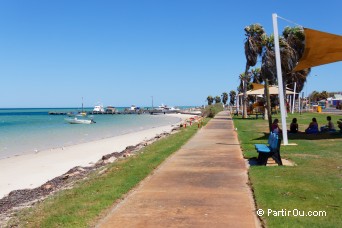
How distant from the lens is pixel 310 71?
2183 inches

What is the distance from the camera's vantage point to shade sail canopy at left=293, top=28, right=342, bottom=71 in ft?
48.9

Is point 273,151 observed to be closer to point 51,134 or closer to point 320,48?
point 320,48

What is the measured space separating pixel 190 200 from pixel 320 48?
11.8m

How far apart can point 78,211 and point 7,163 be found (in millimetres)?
13764

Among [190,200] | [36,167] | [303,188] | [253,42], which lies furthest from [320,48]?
[253,42]

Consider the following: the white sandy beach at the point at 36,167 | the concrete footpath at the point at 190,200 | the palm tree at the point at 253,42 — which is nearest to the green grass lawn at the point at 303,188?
the concrete footpath at the point at 190,200

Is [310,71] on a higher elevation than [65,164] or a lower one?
higher

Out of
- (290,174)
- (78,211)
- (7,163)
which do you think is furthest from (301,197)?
(7,163)

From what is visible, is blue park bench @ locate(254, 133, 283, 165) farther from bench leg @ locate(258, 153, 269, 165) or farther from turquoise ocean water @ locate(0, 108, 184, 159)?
turquoise ocean water @ locate(0, 108, 184, 159)

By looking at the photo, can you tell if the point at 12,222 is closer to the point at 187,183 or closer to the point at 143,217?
the point at 143,217

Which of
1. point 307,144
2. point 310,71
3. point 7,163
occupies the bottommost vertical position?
point 7,163

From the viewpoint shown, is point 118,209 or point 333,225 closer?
point 333,225

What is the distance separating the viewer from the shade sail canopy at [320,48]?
48.9 feet

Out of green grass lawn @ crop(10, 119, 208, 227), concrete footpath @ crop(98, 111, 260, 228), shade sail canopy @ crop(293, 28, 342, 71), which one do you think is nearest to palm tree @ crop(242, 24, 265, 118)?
shade sail canopy @ crop(293, 28, 342, 71)
